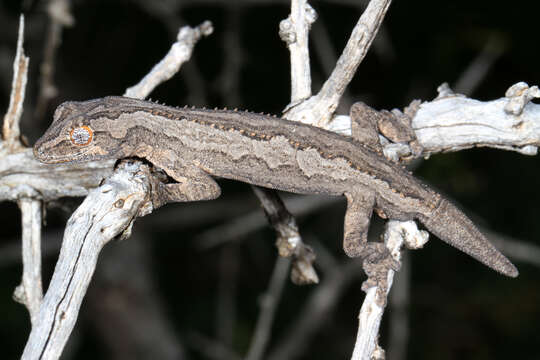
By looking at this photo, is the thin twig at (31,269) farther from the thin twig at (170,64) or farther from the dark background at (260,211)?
the dark background at (260,211)

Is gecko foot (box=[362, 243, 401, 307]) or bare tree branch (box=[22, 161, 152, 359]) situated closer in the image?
bare tree branch (box=[22, 161, 152, 359])

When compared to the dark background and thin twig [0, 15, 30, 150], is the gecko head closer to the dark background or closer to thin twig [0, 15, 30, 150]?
thin twig [0, 15, 30, 150]

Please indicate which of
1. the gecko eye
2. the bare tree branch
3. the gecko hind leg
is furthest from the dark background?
the bare tree branch

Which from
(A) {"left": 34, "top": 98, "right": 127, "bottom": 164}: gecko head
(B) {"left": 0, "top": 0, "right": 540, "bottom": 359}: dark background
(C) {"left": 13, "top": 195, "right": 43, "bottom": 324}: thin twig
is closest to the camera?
(C) {"left": 13, "top": 195, "right": 43, "bottom": 324}: thin twig

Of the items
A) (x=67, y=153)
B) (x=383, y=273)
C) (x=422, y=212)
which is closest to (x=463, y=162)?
(x=422, y=212)

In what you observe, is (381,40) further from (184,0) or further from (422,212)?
(422,212)

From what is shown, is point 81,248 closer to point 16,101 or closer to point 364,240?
point 16,101
